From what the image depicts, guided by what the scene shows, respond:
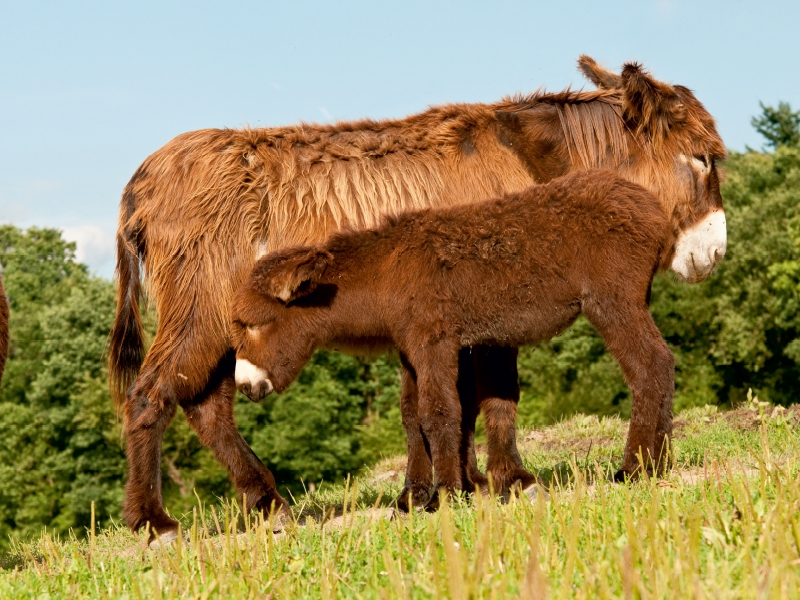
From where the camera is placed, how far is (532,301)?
17.0 feet

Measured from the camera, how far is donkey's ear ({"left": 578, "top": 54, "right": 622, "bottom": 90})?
23.9ft

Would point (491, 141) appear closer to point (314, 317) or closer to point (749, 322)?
point (314, 317)

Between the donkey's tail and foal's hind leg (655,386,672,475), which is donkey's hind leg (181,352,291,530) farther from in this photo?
foal's hind leg (655,386,672,475)

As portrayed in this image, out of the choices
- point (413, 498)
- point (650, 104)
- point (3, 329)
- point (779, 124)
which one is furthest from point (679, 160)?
point (779, 124)

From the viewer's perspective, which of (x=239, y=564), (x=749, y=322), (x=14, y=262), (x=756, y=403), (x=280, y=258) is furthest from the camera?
(x=14, y=262)

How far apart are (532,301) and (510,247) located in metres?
0.34

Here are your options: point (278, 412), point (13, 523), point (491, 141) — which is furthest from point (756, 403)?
point (13, 523)

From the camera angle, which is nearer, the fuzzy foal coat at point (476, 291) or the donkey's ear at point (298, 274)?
the fuzzy foal coat at point (476, 291)

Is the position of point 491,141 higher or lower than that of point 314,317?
higher

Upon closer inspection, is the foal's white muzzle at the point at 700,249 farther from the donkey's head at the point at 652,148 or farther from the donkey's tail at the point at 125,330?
the donkey's tail at the point at 125,330

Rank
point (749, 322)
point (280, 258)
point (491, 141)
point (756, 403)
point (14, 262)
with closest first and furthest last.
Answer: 1. point (280, 258)
2. point (491, 141)
3. point (756, 403)
4. point (749, 322)
5. point (14, 262)

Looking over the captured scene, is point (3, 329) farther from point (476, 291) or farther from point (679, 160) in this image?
point (679, 160)

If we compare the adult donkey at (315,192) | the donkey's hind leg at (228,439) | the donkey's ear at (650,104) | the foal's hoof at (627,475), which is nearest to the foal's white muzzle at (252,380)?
the adult donkey at (315,192)

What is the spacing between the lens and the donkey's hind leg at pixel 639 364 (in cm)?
512
